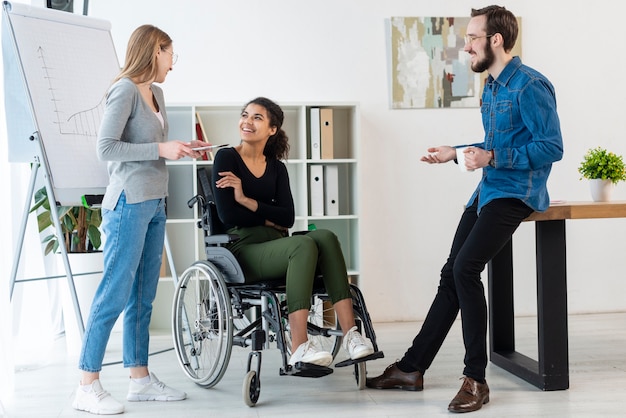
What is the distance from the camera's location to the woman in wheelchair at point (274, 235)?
276 cm

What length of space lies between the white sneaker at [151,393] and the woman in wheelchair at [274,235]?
0.52 metres

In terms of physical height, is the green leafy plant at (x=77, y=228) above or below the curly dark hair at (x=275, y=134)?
below

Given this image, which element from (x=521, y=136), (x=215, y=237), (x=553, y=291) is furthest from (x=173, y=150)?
(x=553, y=291)

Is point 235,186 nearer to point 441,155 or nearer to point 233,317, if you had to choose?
point 233,317

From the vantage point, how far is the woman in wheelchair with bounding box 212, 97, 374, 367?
2.76 metres

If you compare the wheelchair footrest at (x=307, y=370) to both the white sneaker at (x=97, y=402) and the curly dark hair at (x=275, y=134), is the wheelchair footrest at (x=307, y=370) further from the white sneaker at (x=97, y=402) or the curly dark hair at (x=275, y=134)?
the curly dark hair at (x=275, y=134)

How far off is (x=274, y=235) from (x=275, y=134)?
45cm

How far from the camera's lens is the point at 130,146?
2.64 metres

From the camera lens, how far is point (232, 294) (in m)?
2.97

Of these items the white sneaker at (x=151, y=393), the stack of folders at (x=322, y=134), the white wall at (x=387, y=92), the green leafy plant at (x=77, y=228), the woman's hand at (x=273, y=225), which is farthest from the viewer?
the white wall at (x=387, y=92)

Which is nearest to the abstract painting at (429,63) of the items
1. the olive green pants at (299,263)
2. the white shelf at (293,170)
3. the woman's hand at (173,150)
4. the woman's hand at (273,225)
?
the white shelf at (293,170)

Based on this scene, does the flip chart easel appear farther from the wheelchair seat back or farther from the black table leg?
the black table leg

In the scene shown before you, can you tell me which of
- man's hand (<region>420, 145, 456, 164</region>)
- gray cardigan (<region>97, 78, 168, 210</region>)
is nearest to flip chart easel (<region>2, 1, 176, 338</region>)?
gray cardigan (<region>97, 78, 168, 210</region>)

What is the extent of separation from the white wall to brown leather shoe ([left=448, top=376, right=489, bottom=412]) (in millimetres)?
1687
